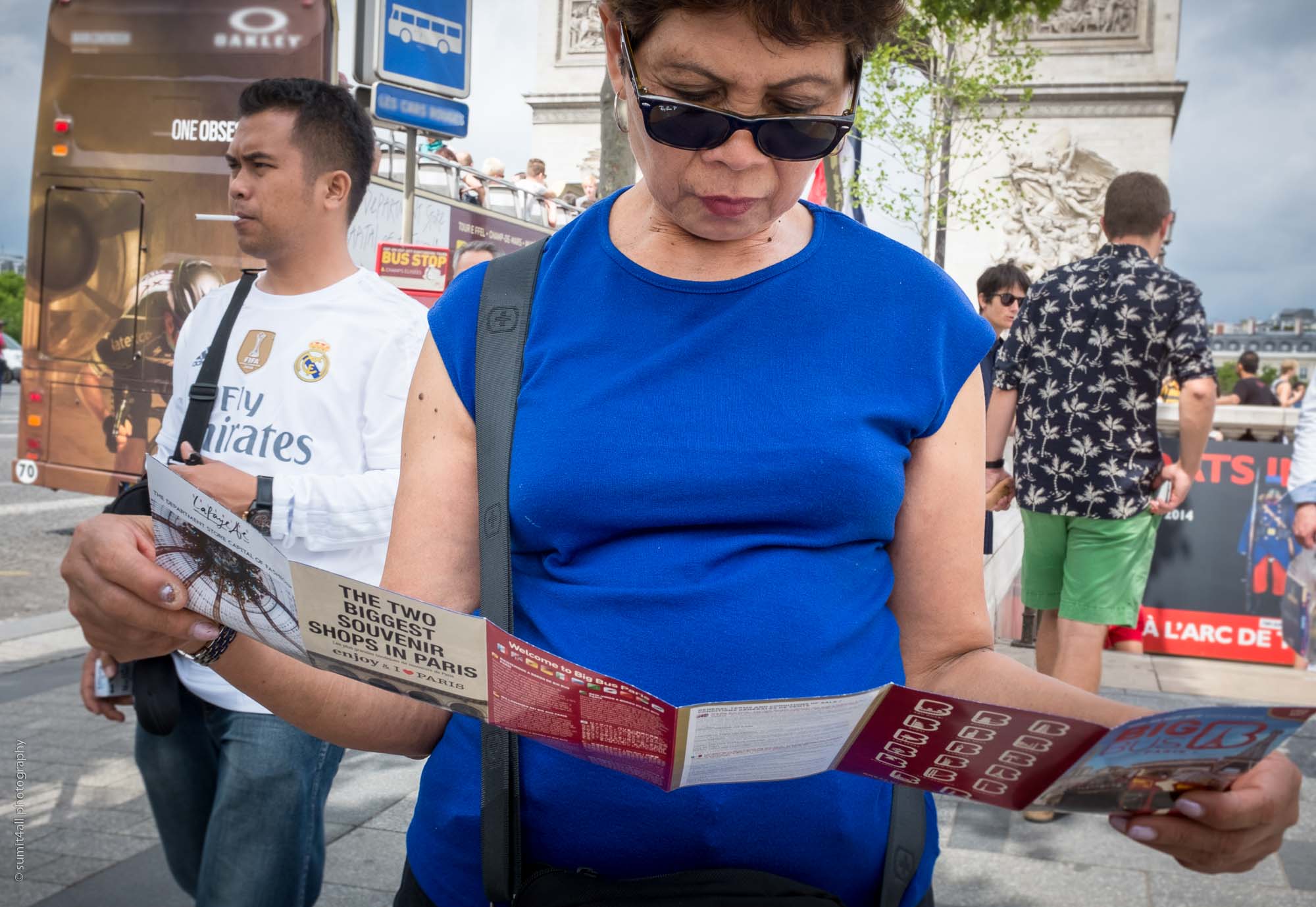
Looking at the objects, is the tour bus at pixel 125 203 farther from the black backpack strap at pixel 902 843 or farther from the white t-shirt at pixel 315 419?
the black backpack strap at pixel 902 843

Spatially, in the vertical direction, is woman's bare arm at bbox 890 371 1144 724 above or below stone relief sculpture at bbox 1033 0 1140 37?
below

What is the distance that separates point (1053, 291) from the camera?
457 cm

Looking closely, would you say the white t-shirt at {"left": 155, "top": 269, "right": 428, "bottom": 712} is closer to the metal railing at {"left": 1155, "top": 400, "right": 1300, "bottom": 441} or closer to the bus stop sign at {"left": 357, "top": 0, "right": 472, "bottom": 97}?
the bus stop sign at {"left": 357, "top": 0, "right": 472, "bottom": 97}

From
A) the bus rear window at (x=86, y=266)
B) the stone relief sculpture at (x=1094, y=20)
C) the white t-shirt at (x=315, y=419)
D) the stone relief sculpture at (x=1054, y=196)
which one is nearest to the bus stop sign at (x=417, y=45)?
the bus rear window at (x=86, y=266)

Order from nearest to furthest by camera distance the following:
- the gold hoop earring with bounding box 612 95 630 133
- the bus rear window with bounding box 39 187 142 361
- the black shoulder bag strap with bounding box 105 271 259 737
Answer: the gold hoop earring with bounding box 612 95 630 133 → the black shoulder bag strap with bounding box 105 271 259 737 → the bus rear window with bounding box 39 187 142 361

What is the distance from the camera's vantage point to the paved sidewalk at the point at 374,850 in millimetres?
3424

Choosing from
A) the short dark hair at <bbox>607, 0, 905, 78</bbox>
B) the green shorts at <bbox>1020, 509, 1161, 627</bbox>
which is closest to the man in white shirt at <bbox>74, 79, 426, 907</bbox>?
the short dark hair at <bbox>607, 0, 905, 78</bbox>

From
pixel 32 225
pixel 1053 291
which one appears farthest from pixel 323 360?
pixel 32 225

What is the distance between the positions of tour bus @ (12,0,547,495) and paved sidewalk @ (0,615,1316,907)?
3978 mm

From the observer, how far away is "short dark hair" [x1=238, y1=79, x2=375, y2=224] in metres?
2.63

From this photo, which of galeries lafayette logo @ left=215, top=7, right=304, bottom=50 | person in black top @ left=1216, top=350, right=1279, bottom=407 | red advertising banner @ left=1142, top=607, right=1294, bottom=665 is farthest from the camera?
person in black top @ left=1216, top=350, right=1279, bottom=407

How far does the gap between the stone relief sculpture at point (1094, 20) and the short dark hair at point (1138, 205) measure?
83.1ft

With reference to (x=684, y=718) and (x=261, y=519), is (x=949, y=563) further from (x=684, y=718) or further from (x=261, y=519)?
(x=261, y=519)

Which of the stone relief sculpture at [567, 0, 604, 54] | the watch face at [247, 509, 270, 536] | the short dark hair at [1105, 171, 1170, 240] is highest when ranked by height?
the stone relief sculpture at [567, 0, 604, 54]
